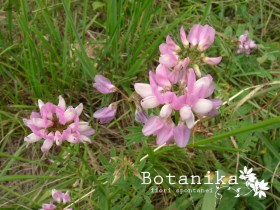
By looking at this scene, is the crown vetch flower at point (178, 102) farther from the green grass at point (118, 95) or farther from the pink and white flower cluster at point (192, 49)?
the green grass at point (118, 95)

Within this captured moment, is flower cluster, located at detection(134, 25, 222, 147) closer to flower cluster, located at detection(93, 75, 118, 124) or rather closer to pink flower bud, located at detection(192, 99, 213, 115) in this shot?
pink flower bud, located at detection(192, 99, 213, 115)

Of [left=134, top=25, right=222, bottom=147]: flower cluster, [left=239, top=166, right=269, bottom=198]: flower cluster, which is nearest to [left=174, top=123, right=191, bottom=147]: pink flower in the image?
[left=134, top=25, right=222, bottom=147]: flower cluster

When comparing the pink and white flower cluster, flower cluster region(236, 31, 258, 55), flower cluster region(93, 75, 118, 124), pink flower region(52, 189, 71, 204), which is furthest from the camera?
flower cluster region(236, 31, 258, 55)

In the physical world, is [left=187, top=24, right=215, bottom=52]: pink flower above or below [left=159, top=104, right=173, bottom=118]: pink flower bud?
above

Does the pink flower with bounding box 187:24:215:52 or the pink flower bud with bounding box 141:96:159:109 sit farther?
the pink flower with bounding box 187:24:215:52

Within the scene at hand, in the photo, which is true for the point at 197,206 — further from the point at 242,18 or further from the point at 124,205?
the point at 242,18

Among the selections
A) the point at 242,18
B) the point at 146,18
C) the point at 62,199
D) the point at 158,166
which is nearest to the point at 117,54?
the point at 146,18
